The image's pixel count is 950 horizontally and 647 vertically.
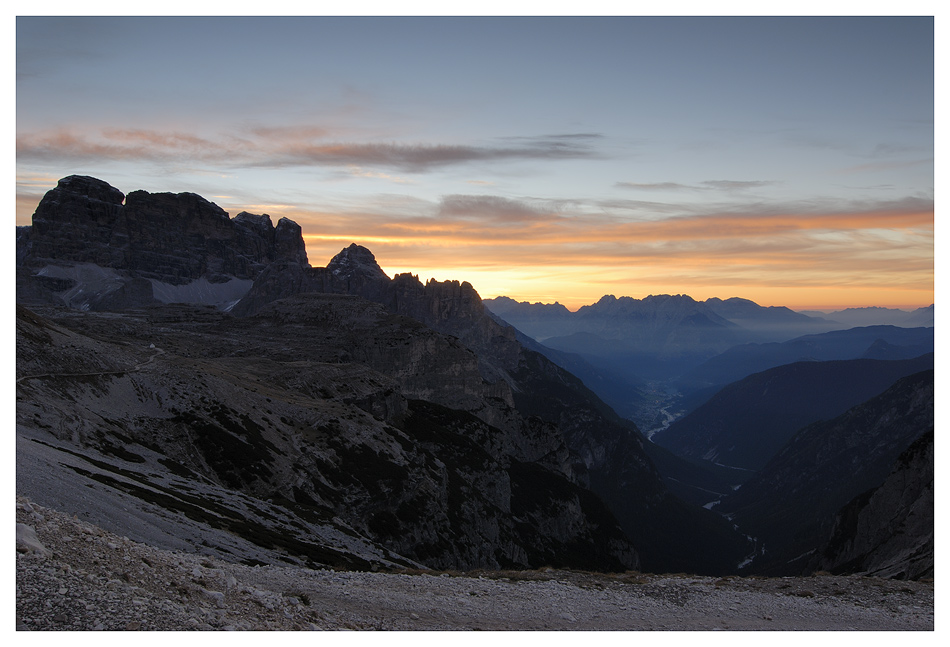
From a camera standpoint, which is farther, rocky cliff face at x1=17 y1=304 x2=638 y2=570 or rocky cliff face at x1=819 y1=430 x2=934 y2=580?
rocky cliff face at x1=819 y1=430 x2=934 y2=580

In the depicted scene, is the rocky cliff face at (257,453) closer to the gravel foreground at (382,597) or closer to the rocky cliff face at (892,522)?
the gravel foreground at (382,597)

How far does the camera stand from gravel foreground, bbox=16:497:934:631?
55.4ft

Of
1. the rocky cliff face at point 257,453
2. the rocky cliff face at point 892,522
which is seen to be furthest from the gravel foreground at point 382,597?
the rocky cliff face at point 892,522

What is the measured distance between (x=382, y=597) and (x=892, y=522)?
466 ft

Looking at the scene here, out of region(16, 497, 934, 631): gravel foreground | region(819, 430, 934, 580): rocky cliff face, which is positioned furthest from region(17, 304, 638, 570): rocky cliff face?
region(819, 430, 934, 580): rocky cliff face

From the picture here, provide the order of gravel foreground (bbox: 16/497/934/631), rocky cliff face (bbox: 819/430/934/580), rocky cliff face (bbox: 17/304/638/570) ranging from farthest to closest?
rocky cliff face (bbox: 819/430/934/580)
rocky cliff face (bbox: 17/304/638/570)
gravel foreground (bbox: 16/497/934/631)

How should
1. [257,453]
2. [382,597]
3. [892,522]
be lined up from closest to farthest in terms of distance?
[382,597] < [257,453] < [892,522]

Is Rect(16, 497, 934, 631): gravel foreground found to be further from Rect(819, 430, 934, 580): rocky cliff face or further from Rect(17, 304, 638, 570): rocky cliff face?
Rect(819, 430, 934, 580): rocky cliff face

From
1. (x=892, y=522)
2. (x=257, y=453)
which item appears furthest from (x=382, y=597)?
(x=892, y=522)

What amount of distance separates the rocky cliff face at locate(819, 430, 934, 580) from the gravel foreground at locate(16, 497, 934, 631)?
157 ft

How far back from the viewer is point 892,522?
415ft

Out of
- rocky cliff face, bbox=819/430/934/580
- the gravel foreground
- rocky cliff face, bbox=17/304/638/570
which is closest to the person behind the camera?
the gravel foreground

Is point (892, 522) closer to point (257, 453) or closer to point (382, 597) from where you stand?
point (257, 453)

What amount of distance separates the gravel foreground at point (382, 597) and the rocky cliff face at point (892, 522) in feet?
157
